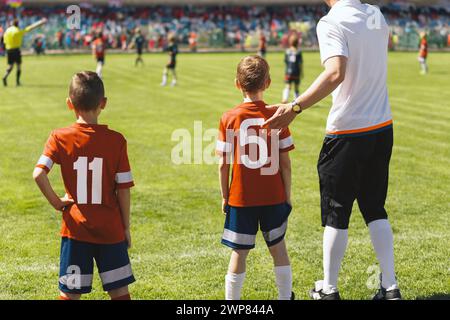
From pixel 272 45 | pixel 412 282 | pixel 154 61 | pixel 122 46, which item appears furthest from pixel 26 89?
pixel 272 45

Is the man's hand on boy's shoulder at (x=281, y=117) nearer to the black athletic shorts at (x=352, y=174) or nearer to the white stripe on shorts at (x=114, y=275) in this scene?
the black athletic shorts at (x=352, y=174)

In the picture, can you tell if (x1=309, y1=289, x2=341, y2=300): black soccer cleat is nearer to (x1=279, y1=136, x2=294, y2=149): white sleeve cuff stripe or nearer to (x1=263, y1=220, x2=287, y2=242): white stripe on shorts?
(x1=263, y1=220, x2=287, y2=242): white stripe on shorts

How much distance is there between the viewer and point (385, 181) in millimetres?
4891

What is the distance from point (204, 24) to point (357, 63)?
57028 mm

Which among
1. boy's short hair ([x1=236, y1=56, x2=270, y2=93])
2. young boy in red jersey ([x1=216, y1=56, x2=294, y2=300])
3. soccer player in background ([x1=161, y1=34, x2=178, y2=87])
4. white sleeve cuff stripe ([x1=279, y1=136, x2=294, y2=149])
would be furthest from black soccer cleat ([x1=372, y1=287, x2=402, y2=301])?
soccer player in background ([x1=161, y1=34, x2=178, y2=87])

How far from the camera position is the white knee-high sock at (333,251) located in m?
4.86

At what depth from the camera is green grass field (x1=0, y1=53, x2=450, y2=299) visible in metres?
5.66

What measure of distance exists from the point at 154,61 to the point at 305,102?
36299 mm

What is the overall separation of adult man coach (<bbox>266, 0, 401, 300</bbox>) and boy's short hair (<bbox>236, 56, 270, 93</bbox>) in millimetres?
259

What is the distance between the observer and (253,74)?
450 centimetres

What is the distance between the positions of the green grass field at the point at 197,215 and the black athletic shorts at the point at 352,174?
813mm

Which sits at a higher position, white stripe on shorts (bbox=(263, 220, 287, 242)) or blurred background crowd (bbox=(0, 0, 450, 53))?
blurred background crowd (bbox=(0, 0, 450, 53))

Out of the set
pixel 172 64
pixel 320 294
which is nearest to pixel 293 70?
pixel 172 64
